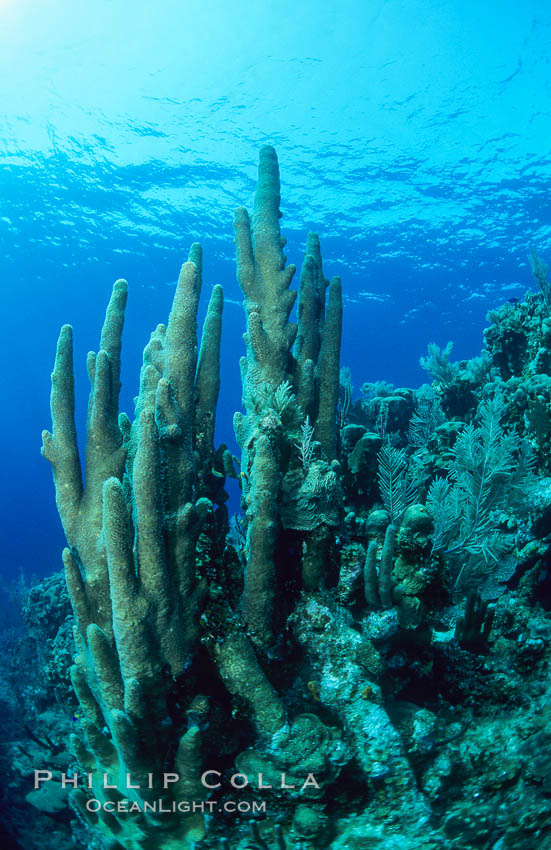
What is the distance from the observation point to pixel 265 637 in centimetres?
312

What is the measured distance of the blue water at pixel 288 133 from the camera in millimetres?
15594

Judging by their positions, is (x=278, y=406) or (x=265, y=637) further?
(x=278, y=406)

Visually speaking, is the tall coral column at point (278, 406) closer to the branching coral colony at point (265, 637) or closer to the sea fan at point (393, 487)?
the branching coral colony at point (265, 637)

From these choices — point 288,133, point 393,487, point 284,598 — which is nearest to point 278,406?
point 284,598

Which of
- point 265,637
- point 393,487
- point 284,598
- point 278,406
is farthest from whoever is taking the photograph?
point 393,487

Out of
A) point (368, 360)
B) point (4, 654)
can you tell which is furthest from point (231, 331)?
point (4, 654)

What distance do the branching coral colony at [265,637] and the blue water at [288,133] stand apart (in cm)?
1725

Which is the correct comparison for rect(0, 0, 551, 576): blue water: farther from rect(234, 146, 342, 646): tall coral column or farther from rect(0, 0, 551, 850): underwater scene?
rect(234, 146, 342, 646): tall coral column

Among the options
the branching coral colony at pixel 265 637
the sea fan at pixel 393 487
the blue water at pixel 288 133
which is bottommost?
the branching coral colony at pixel 265 637

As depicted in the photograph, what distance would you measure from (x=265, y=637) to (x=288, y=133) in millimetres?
21435

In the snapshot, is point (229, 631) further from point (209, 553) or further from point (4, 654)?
point (4, 654)

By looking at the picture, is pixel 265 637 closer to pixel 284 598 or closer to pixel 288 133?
pixel 284 598

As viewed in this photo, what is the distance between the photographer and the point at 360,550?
3703 mm

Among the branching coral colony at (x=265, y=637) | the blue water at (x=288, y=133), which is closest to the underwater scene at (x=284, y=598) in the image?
the branching coral colony at (x=265, y=637)
